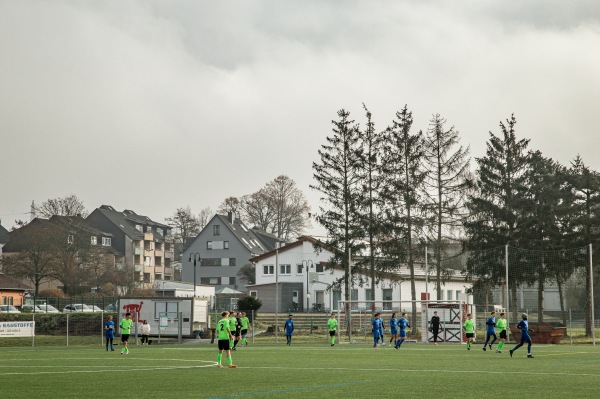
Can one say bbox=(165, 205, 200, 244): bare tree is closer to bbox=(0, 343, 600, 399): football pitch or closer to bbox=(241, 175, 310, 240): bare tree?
bbox=(241, 175, 310, 240): bare tree

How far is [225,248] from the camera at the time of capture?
397 feet

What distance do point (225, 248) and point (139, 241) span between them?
72.5ft

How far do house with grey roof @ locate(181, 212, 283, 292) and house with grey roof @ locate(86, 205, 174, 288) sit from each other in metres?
10.7

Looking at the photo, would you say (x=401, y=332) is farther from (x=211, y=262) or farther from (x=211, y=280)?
(x=211, y=280)

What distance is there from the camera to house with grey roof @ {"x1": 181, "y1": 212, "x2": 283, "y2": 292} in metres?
120

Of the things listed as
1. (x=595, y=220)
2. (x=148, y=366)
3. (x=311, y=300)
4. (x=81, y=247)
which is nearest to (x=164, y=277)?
(x=81, y=247)

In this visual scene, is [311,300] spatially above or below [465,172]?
below

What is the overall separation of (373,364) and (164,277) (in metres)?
121

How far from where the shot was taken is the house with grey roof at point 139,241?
134 meters

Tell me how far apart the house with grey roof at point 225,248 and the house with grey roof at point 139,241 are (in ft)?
35.2

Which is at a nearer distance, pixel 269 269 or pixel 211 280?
pixel 269 269

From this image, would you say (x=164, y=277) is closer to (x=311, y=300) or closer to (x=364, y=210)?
(x=311, y=300)

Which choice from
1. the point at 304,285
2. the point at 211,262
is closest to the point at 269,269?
the point at 304,285

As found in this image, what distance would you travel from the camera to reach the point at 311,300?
300 feet
